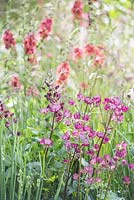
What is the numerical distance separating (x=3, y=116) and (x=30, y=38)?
39.2 inches

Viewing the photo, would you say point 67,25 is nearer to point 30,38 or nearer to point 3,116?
point 30,38

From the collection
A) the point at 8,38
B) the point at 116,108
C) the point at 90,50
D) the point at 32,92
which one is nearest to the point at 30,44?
the point at 8,38

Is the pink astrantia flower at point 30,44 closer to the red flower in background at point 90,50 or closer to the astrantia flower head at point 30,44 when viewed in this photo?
the astrantia flower head at point 30,44

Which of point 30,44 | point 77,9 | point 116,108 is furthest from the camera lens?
point 77,9

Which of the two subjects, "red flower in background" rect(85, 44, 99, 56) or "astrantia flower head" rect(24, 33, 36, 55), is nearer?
"astrantia flower head" rect(24, 33, 36, 55)

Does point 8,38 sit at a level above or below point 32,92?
above

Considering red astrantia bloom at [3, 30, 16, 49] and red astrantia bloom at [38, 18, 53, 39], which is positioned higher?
red astrantia bloom at [38, 18, 53, 39]

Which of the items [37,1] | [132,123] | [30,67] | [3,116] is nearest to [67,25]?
[37,1]

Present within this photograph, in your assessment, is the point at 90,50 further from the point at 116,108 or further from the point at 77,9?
the point at 116,108

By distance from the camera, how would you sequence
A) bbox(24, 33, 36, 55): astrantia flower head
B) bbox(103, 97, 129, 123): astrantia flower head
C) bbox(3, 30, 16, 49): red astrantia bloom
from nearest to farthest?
bbox(103, 97, 129, 123): astrantia flower head → bbox(24, 33, 36, 55): astrantia flower head → bbox(3, 30, 16, 49): red astrantia bloom

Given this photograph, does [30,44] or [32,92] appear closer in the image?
[30,44]

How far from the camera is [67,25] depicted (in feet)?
15.3

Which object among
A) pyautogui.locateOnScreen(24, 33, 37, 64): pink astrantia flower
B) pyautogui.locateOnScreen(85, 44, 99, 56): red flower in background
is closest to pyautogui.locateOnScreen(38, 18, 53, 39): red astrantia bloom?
pyautogui.locateOnScreen(24, 33, 37, 64): pink astrantia flower

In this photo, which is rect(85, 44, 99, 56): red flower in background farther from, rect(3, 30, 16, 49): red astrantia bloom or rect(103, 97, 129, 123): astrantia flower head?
rect(103, 97, 129, 123): astrantia flower head
